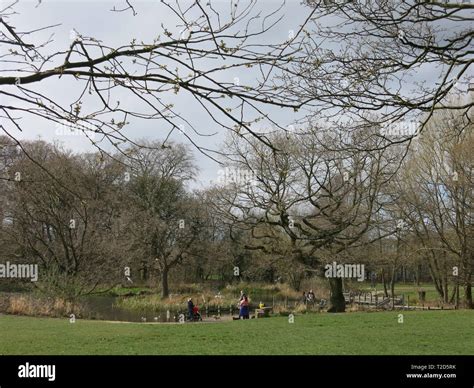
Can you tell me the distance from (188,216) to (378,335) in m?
21.5

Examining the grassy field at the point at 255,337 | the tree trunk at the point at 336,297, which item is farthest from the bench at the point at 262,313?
the tree trunk at the point at 336,297

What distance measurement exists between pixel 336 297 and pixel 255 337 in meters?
11.5

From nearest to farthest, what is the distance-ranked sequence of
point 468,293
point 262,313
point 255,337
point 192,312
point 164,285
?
1. point 255,337
2. point 192,312
3. point 262,313
4. point 468,293
5. point 164,285

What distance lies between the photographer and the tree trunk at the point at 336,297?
22422 mm

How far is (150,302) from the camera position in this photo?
86.5 feet

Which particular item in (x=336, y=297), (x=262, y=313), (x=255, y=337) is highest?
(x=255, y=337)

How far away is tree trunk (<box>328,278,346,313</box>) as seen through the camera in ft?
73.6

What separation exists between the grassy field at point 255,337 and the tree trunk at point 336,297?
6.71m

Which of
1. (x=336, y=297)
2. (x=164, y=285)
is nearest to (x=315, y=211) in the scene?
(x=336, y=297)

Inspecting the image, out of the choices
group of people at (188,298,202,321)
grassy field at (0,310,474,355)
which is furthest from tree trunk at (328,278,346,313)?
grassy field at (0,310,474,355)

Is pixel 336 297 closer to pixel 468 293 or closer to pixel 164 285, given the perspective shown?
pixel 468 293

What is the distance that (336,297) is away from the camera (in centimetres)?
2259
